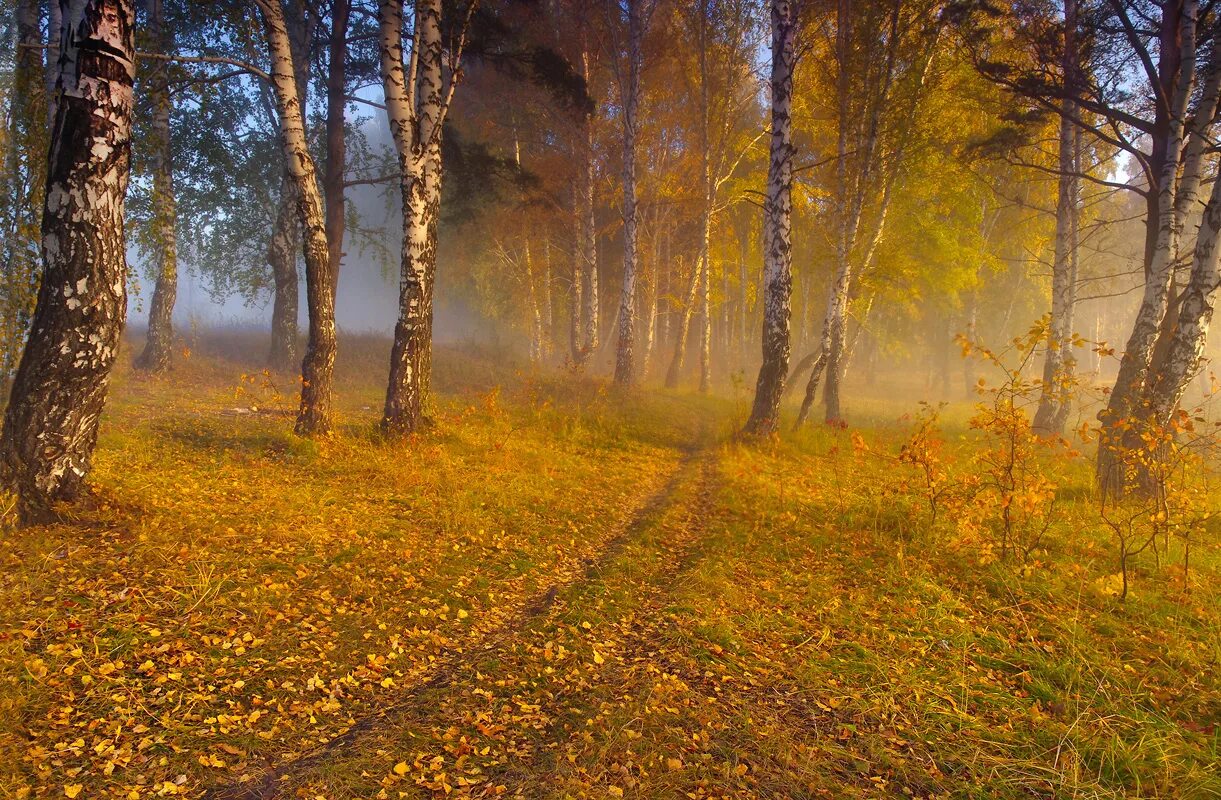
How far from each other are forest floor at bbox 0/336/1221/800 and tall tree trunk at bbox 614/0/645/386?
1036 centimetres

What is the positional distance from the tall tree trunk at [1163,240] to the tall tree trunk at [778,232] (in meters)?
4.96

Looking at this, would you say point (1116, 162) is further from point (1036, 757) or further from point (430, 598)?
point (430, 598)

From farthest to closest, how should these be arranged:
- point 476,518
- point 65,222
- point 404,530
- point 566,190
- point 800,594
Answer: point 566,190 → point 476,518 → point 404,530 → point 800,594 → point 65,222

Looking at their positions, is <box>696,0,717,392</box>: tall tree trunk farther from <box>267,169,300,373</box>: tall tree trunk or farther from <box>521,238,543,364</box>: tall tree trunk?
<box>267,169,300,373</box>: tall tree trunk

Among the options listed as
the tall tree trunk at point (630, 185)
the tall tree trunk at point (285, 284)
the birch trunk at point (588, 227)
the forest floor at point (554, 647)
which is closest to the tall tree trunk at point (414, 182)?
the forest floor at point (554, 647)

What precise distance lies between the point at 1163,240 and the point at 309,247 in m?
12.3

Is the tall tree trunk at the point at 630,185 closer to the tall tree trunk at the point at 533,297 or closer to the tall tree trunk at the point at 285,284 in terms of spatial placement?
the tall tree trunk at the point at 533,297

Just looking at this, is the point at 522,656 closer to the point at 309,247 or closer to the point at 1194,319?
the point at 309,247

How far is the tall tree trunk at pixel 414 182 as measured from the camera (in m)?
7.79

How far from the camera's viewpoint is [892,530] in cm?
616

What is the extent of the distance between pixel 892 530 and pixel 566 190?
1821 centimetres

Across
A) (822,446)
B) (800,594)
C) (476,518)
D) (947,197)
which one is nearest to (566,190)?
(947,197)

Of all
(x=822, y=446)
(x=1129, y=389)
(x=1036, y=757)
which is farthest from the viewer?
(x=822, y=446)

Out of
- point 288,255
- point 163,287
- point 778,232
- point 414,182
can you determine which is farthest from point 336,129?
point 778,232
